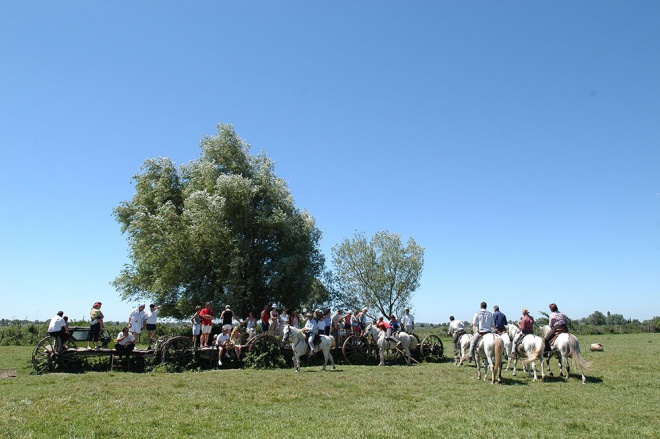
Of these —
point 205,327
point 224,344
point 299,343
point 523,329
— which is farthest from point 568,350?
point 205,327

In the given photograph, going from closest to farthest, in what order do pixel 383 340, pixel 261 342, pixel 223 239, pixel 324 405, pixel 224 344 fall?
pixel 324 405 → pixel 224 344 → pixel 261 342 → pixel 383 340 → pixel 223 239

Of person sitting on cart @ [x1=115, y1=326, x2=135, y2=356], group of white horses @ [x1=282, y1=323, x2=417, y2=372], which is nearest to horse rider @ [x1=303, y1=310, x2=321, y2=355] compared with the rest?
group of white horses @ [x1=282, y1=323, x2=417, y2=372]

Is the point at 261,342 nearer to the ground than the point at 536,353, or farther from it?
nearer to the ground

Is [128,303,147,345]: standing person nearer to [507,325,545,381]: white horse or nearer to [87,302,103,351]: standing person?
[87,302,103,351]: standing person

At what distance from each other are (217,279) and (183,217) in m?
4.22

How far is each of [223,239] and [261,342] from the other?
10.9m

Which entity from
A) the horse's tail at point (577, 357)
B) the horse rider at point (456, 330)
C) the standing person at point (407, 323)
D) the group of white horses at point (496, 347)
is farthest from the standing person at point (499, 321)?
the standing person at point (407, 323)

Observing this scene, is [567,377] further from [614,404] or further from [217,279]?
[217,279]

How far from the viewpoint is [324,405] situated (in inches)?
380

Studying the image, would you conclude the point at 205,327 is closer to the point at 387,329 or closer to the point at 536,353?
the point at 387,329

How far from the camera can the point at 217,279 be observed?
26.8m

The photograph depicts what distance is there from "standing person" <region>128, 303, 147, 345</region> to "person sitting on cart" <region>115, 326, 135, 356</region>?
1139 millimetres

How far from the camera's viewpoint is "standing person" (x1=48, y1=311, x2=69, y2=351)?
14.8 m

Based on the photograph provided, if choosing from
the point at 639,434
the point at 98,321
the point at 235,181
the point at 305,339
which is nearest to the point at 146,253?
the point at 235,181
